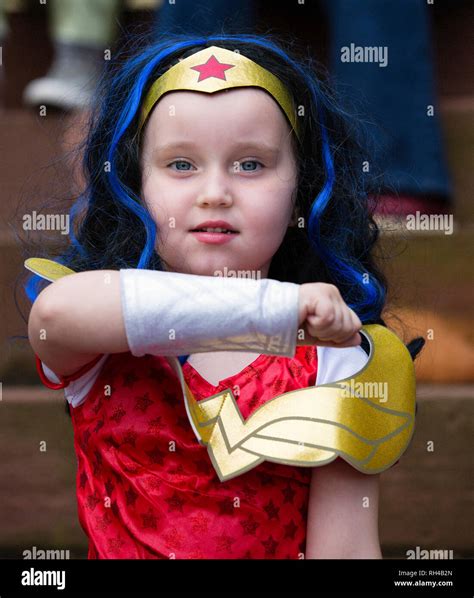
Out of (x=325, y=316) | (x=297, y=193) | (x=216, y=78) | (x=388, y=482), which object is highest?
(x=216, y=78)

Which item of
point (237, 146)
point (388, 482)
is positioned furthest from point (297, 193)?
point (388, 482)

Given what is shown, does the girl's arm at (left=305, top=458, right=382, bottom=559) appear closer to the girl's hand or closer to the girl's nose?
the girl's hand

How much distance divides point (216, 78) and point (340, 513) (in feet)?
1.99

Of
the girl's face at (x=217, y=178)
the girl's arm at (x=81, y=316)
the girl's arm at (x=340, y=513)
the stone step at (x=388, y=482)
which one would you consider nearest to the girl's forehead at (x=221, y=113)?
the girl's face at (x=217, y=178)

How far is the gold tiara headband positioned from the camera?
4.76 feet

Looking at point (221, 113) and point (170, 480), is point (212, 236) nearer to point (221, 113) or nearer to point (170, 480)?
point (221, 113)

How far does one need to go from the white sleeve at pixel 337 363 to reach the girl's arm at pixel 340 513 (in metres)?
0.11

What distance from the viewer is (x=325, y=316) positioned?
1.18 metres

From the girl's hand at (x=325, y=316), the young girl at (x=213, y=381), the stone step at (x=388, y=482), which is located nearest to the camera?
the girl's hand at (x=325, y=316)

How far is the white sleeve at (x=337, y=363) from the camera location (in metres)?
1.45

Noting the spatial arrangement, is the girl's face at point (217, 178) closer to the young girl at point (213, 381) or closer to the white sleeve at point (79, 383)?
the young girl at point (213, 381)
